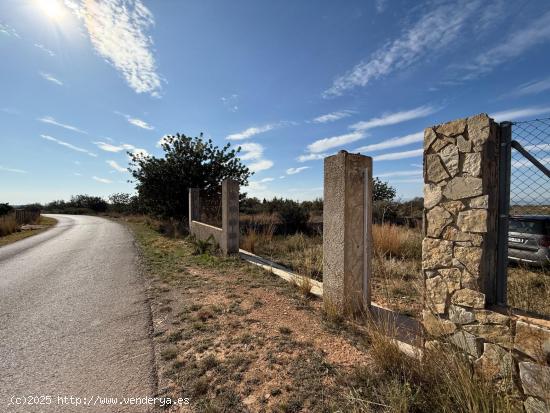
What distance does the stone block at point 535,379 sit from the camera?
199cm

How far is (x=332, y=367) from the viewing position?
2.85m

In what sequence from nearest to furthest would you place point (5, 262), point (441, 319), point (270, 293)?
point (441, 319)
point (270, 293)
point (5, 262)

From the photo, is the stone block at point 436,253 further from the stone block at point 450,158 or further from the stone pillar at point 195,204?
the stone pillar at point 195,204

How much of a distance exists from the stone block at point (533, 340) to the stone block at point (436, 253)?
0.67 m

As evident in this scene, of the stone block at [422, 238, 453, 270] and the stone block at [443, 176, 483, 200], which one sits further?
the stone block at [422, 238, 453, 270]

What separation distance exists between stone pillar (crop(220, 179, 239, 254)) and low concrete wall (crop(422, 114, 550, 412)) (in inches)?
252

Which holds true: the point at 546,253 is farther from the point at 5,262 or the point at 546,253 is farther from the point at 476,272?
the point at 5,262

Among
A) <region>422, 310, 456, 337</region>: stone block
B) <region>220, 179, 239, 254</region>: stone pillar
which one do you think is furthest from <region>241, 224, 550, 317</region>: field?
<region>220, 179, 239, 254</region>: stone pillar

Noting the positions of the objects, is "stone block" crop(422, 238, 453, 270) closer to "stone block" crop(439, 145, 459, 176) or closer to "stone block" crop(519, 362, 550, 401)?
"stone block" crop(439, 145, 459, 176)

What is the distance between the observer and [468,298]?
2.48m

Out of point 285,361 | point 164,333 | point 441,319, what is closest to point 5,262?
point 164,333

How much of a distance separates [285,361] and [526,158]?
293 centimetres

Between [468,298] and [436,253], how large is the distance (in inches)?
17.5

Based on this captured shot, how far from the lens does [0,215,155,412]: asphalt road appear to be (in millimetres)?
2664
